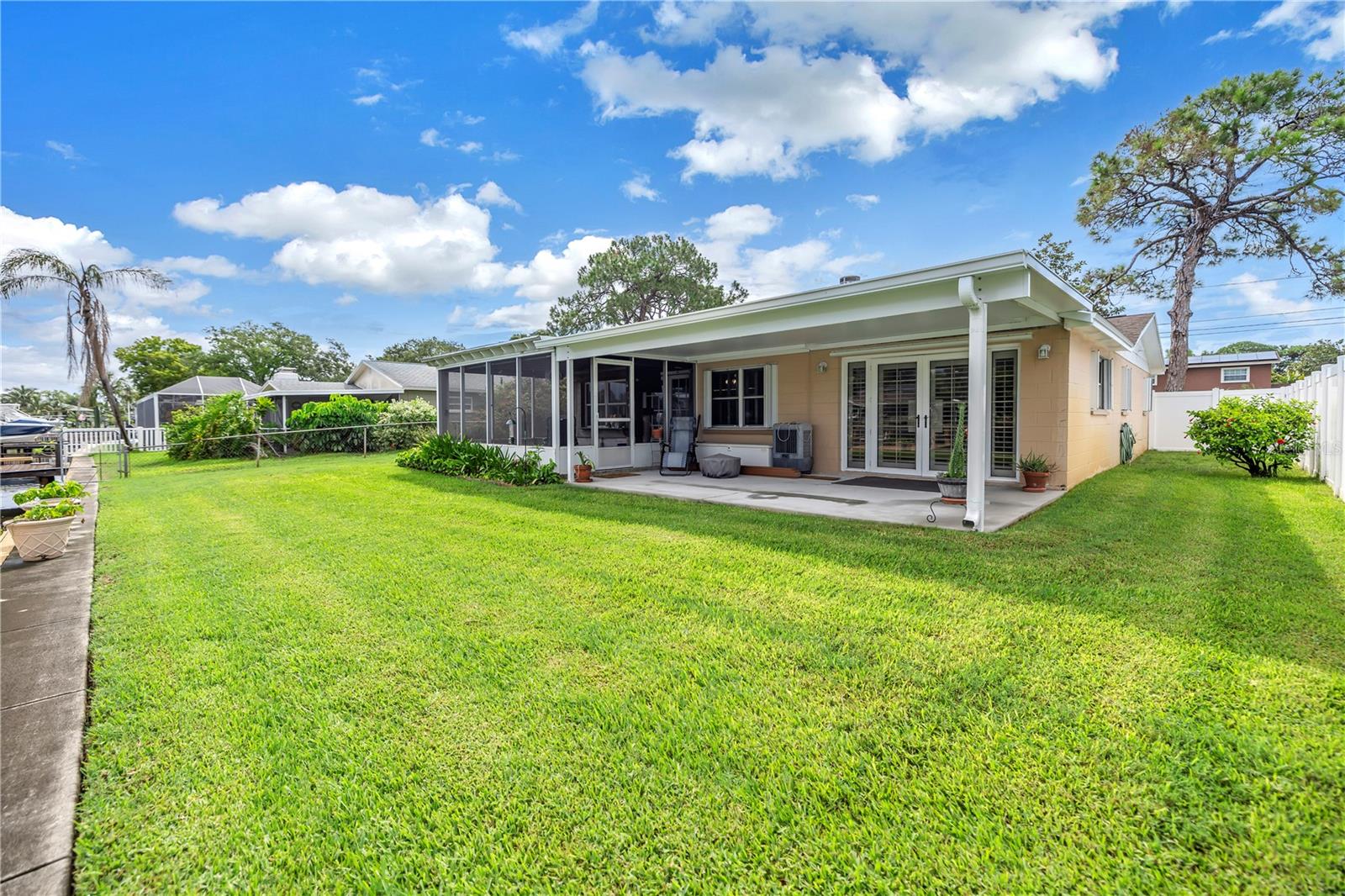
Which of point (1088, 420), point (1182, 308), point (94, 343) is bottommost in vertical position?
point (1088, 420)

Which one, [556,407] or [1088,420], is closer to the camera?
[1088,420]

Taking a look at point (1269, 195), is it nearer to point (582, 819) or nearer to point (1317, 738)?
point (1317, 738)

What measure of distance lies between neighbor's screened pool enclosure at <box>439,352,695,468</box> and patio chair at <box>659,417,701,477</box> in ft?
1.91

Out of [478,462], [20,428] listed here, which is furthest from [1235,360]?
[20,428]

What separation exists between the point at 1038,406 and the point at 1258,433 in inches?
Result: 164

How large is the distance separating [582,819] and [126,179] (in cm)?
1801

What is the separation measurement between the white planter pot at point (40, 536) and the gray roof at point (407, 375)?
724 inches

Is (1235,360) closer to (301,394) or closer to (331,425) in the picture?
(331,425)

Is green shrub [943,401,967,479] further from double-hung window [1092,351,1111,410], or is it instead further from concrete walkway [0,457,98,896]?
concrete walkway [0,457,98,896]

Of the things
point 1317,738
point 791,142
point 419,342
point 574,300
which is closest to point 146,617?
point 1317,738

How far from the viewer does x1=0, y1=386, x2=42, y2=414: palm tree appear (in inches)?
1666

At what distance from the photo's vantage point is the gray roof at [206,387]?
1079 inches

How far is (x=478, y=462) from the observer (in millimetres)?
10352

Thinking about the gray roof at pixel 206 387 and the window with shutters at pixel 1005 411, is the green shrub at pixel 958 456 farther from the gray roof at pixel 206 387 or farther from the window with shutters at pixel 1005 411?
the gray roof at pixel 206 387
